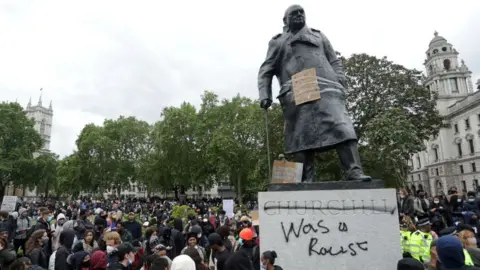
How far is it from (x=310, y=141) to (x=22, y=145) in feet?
147

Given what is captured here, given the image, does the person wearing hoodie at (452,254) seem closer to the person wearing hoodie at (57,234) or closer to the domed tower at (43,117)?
the person wearing hoodie at (57,234)

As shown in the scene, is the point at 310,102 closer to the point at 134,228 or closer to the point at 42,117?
the point at 134,228

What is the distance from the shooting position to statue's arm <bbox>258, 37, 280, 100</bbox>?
5746 mm

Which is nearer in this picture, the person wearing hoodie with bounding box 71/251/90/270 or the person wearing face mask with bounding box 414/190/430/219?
the person wearing hoodie with bounding box 71/251/90/270

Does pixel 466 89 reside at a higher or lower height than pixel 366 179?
higher

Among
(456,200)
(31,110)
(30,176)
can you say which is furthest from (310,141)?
(31,110)

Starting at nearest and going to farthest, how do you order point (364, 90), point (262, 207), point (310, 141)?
point (262, 207) < point (310, 141) < point (364, 90)

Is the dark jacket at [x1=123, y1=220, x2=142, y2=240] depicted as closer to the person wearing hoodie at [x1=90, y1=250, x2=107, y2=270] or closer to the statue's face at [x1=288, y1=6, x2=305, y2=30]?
the person wearing hoodie at [x1=90, y1=250, x2=107, y2=270]

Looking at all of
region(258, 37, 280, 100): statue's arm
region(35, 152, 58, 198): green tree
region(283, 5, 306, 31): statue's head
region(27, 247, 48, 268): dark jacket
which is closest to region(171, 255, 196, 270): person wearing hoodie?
region(258, 37, 280, 100): statue's arm

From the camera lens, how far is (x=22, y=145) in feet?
134

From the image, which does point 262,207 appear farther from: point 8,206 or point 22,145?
point 22,145

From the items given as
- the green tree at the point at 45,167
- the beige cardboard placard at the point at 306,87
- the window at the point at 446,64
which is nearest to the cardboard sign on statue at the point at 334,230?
the beige cardboard placard at the point at 306,87

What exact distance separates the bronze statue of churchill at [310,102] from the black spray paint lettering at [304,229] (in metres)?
0.78

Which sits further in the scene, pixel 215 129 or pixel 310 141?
pixel 215 129
